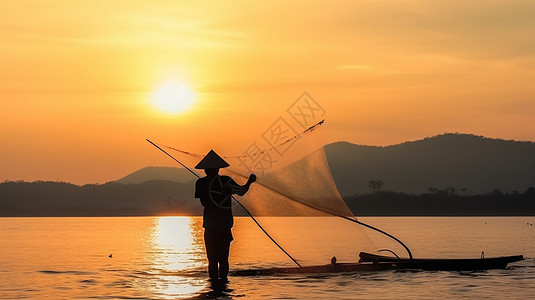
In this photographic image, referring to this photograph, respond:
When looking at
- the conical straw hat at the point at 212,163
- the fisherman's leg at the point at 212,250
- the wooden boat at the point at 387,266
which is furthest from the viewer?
the wooden boat at the point at 387,266

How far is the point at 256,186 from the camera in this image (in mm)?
24969

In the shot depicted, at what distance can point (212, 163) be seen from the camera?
22.6 meters

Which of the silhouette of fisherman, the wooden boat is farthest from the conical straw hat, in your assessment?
the wooden boat

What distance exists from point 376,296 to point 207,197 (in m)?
5.11

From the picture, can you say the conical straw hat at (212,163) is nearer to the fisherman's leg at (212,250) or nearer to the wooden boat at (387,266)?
the fisherman's leg at (212,250)

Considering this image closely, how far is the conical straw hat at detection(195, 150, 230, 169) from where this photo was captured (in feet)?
74.0

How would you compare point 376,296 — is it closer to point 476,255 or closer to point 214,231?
point 214,231

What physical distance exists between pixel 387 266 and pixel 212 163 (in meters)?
7.41

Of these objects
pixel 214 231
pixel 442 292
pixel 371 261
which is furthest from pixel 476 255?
pixel 214 231

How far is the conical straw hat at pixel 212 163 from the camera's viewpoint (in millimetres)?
22547

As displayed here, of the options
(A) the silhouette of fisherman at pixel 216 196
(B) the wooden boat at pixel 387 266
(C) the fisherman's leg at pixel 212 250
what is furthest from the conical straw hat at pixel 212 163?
(B) the wooden boat at pixel 387 266

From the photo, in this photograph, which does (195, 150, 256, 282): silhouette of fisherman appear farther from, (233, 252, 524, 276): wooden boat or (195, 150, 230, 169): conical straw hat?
(233, 252, 524, 276): wooden boat

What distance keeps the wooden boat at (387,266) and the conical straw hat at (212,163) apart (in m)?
5.55

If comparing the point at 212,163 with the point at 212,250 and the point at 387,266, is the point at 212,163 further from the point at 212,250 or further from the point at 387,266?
the point at 387,266
